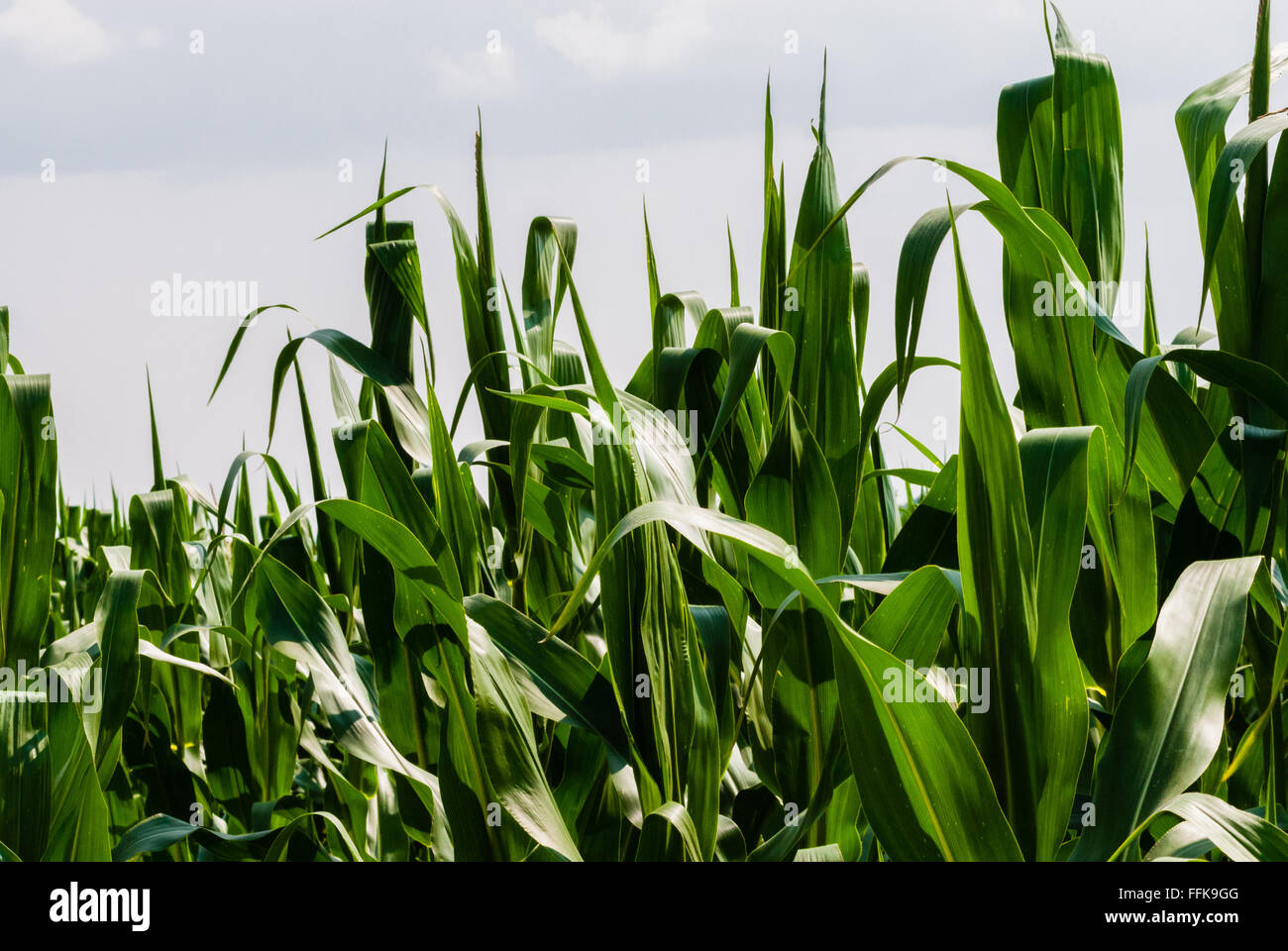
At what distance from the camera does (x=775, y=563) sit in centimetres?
48

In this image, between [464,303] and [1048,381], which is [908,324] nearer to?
[1048,381]

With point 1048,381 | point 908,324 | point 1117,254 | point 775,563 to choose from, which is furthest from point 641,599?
point 1117,254

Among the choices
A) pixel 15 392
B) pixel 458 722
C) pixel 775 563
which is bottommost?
pixel 458 722

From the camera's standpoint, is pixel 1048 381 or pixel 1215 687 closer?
pixel 1215 687

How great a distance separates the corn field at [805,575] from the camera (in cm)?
50

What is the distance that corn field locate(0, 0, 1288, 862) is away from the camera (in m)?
0.50

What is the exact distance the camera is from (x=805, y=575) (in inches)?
18.5
